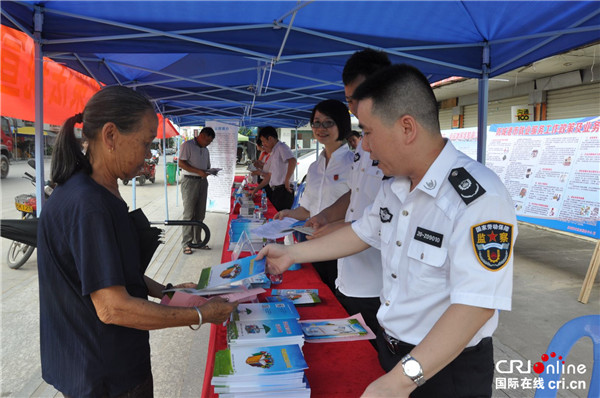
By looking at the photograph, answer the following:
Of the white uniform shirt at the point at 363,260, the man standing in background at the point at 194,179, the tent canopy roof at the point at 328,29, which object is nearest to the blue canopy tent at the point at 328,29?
the tent canopy roof at the point at 328,29

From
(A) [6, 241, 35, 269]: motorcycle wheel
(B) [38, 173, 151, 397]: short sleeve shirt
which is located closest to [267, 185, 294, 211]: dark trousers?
(A) [6, 241, 35, 269]: motorcycle wheel

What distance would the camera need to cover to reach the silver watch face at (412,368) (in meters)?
0.95

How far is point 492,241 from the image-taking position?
3.16 feet

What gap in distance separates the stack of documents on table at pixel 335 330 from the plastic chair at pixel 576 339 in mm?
575

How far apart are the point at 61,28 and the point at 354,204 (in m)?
2.17

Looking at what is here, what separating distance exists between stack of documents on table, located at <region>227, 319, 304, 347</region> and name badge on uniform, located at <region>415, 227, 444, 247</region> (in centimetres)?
52

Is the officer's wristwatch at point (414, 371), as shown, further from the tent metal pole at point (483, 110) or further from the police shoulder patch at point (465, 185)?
the tent metal pole at point (483, 110)

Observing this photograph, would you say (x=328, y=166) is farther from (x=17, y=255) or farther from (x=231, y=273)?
(x=17, y=255)

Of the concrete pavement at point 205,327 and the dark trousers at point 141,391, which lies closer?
the dark trousers at point 141,391

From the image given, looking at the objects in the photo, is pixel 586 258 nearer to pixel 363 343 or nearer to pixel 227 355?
pixel 363 343

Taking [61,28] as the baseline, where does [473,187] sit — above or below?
below

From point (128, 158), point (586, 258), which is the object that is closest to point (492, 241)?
point (128, 158)

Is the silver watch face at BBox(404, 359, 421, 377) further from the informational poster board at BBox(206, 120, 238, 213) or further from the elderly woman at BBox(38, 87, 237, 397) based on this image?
the informational poster board at BBox(206, 120, 238, 213)

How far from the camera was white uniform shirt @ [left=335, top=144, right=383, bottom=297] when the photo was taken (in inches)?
84.0
